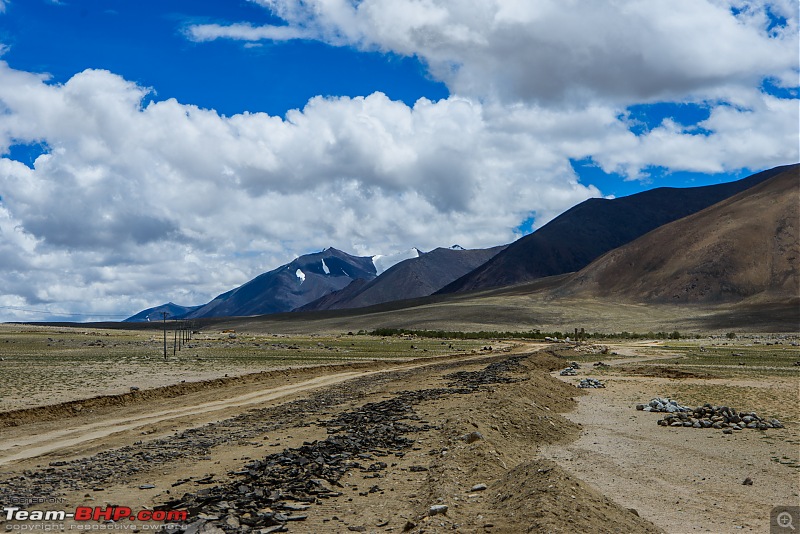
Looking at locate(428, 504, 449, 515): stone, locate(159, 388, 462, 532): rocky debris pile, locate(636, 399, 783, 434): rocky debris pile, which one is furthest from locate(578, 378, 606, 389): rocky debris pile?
locate(428, 504, 449, 515): stone

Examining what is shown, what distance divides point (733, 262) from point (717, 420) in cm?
17031

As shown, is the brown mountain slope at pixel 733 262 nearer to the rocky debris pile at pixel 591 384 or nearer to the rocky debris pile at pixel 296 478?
the rocky debris pile at pixel 591 384

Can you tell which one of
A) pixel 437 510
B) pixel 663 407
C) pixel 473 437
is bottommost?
pixel 663 407

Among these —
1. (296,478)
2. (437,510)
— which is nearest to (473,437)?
(296,478)

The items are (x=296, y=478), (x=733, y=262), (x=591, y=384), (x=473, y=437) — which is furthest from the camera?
(x=733, y=262)

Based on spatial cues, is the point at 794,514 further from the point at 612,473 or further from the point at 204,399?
the point at 204,399

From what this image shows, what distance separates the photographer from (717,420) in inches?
900

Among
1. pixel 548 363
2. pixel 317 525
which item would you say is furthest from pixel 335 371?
pixel 317 525

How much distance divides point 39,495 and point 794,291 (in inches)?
6931

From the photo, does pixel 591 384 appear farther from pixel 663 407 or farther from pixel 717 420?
pixel 717 420

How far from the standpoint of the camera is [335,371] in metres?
49.6

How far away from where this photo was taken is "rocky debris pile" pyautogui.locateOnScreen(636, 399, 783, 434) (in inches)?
874

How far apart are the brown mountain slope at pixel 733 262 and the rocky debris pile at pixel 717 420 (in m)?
151

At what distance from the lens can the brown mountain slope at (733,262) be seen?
541ft
